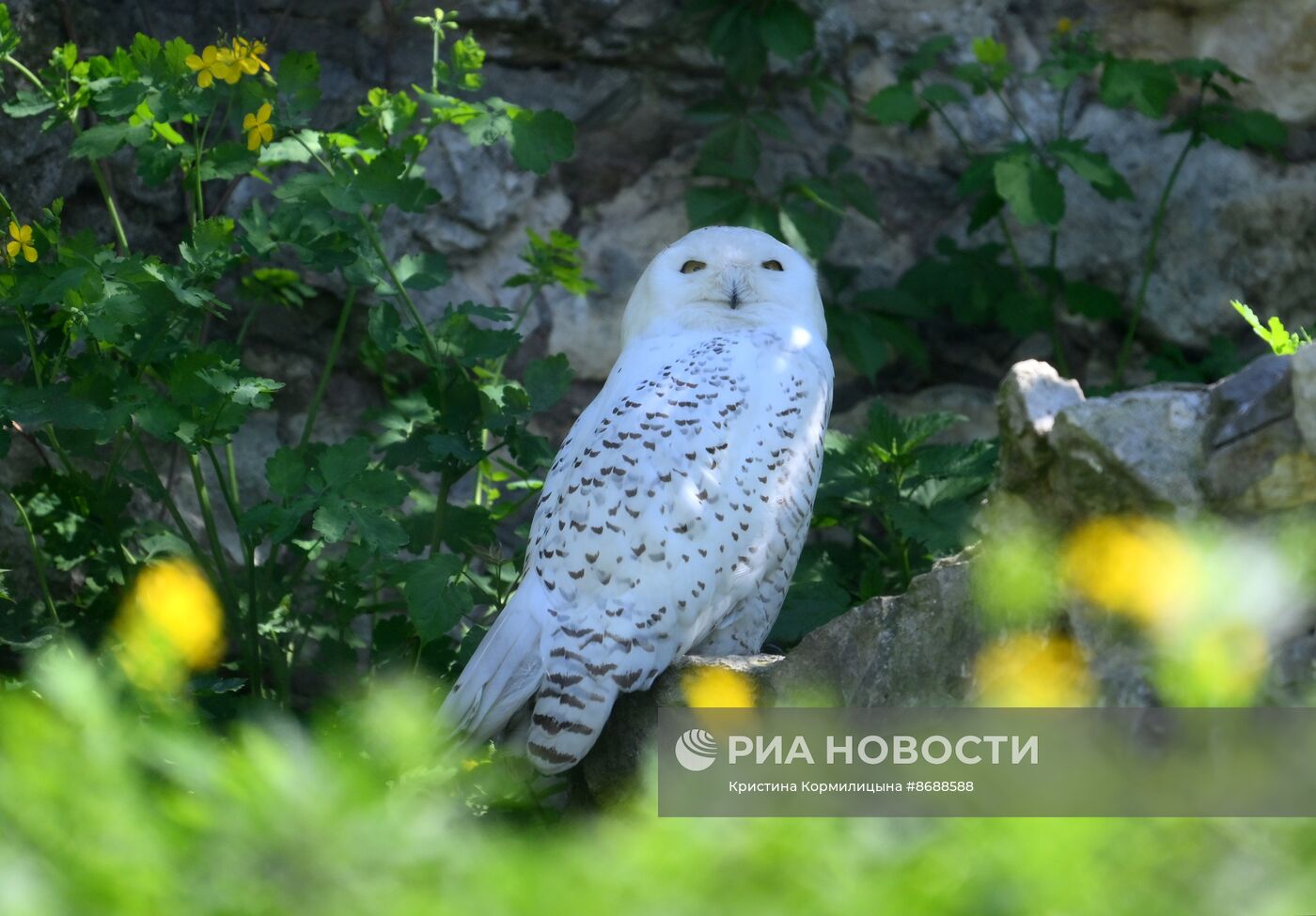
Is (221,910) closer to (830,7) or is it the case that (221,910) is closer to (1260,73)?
(830,7)

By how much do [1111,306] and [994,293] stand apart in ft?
1.06

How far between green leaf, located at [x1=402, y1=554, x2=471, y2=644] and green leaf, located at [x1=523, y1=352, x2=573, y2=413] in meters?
0.43

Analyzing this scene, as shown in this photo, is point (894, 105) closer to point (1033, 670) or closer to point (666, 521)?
point (666, 521)

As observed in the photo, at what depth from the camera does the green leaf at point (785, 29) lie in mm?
3719

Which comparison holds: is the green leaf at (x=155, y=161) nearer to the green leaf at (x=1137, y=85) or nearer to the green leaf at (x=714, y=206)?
the green leaf at (x=714, y=206)

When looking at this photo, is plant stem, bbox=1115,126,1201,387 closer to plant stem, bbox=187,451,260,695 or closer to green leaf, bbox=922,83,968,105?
green leaf, bbox=922,83,968,105

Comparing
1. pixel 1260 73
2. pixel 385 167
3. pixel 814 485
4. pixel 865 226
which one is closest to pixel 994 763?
pixel 814 485

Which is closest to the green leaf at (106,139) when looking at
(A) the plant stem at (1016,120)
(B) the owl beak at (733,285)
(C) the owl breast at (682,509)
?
(C) the owl breast at (682,509)

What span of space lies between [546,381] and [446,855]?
6.37 feet

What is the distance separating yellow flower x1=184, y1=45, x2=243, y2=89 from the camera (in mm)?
2641

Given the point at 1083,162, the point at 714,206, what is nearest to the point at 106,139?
the point at 714,206

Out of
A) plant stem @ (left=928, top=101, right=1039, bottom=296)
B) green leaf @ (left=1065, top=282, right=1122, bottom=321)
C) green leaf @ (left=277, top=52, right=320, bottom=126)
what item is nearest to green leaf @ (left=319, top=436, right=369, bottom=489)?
green leaf @ (left=277, top=52, right=320, bottom=126)

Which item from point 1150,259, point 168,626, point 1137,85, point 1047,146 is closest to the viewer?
point 168,626

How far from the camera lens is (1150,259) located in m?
3.81
